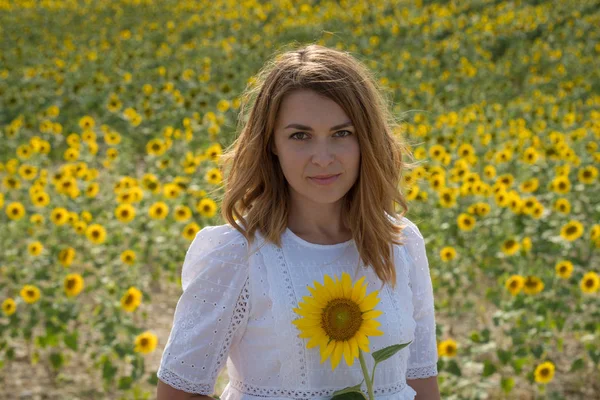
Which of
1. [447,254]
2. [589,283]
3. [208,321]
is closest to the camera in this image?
[208,321]

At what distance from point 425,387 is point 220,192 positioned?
2616 mm

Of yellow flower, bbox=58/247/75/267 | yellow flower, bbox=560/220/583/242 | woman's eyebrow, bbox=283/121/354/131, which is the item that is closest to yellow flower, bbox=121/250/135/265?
yellow flower, bbox=58/247/75/267

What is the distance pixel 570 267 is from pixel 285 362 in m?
2.20

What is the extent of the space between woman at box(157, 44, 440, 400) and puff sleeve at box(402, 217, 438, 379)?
0.03 meters

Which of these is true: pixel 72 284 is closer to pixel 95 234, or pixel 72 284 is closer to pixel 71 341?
pixel 71 341

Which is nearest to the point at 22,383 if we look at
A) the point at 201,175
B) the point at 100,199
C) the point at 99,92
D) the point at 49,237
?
the point at 49,237

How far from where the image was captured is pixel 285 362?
58.7 inches

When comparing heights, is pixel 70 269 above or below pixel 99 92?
below

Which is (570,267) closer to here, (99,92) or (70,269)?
(70,269)

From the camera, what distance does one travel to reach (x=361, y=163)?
158cm

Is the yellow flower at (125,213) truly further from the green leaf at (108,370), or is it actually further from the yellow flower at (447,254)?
the yellow flower at (447,254)

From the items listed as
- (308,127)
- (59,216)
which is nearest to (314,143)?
(308,127)

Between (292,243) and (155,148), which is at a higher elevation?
Result: (292,243)

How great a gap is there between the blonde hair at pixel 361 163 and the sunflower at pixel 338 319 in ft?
0.84
